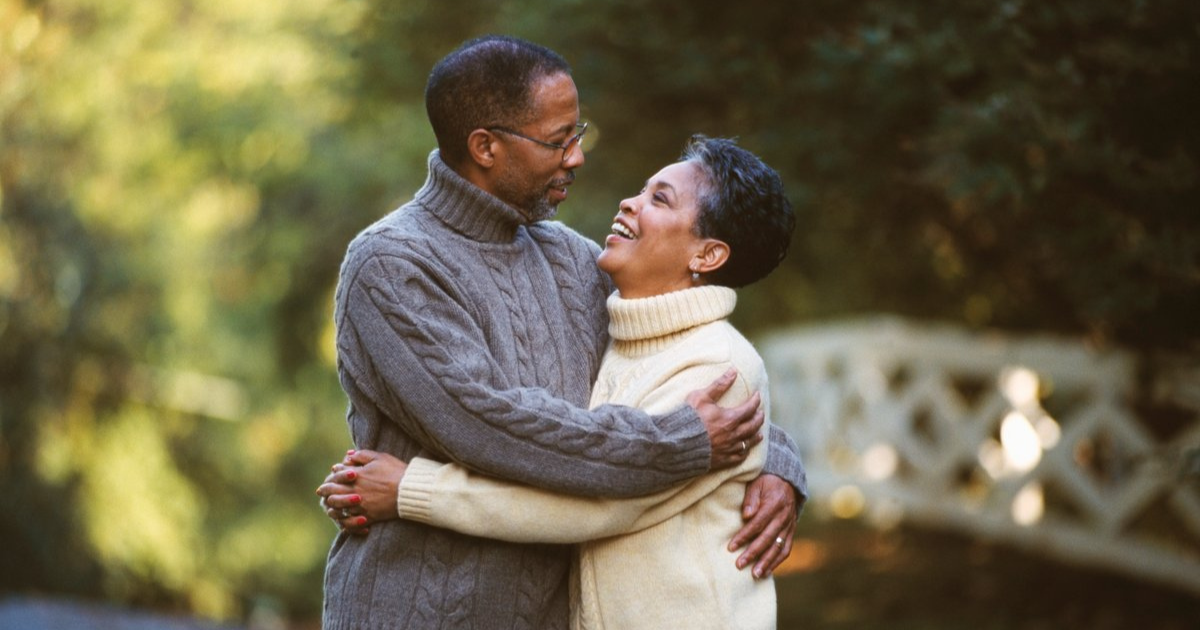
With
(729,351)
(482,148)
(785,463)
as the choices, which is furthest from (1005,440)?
(482,148)

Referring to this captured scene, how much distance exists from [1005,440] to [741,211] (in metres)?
5.16

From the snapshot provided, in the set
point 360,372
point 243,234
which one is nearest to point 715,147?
point 360,372

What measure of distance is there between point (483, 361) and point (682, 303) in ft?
1.46

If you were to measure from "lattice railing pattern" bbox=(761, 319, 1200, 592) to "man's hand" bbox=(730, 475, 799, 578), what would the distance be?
1.75m

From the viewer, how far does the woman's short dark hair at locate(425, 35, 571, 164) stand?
8.23 ft

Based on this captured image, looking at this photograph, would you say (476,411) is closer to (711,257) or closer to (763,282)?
(711,257)

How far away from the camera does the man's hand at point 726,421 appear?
246 cm

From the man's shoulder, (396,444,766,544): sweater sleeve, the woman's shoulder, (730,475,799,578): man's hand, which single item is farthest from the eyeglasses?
(730,475,799,578): man's hand

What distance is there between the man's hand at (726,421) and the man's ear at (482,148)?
60 centimetres

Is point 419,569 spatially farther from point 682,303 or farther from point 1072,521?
point 1072,521

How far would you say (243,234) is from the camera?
1145 centimetres

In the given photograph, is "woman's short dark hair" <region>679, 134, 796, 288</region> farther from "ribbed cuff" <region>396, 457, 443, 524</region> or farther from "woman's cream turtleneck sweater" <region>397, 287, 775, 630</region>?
"ribbed cuff" <region>396, 457, 443, 524</region>

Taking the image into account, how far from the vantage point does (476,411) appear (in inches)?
91.4

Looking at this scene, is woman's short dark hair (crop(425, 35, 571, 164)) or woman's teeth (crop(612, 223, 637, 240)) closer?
woman's short dark hair (crop(425, 35, 571, 164))
